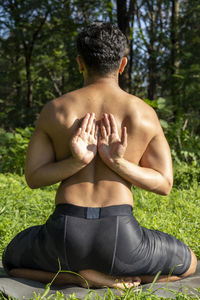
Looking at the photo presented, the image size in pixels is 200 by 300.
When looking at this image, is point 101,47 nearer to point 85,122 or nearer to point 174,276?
point 85,122

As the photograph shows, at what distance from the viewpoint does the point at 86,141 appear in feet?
6.98

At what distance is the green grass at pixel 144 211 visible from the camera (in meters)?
3.53

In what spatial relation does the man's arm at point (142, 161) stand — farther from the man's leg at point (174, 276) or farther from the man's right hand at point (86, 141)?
the man's leg at point (174, 276)

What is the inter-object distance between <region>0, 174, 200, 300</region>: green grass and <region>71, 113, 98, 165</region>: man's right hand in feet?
4.81

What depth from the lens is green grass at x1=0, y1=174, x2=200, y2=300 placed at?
3.53 metres

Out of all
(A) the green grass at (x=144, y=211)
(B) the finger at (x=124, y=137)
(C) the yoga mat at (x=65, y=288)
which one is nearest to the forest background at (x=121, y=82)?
(A) the green grass at (x=144, y=211)

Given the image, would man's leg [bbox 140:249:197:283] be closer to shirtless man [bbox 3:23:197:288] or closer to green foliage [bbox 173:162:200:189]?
shirtless man [bbox 3:23:197:288]

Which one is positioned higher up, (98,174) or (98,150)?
(98,150)

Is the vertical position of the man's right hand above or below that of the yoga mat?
above

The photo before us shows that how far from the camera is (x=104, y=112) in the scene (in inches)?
87.7

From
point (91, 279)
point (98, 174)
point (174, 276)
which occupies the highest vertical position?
point (98, 174)

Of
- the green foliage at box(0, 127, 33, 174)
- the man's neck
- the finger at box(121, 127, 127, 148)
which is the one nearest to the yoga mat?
the finger at box(121, 127, 127, 148)

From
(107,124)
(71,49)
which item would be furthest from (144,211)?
(71,49)

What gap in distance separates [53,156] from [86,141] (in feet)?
0.89
